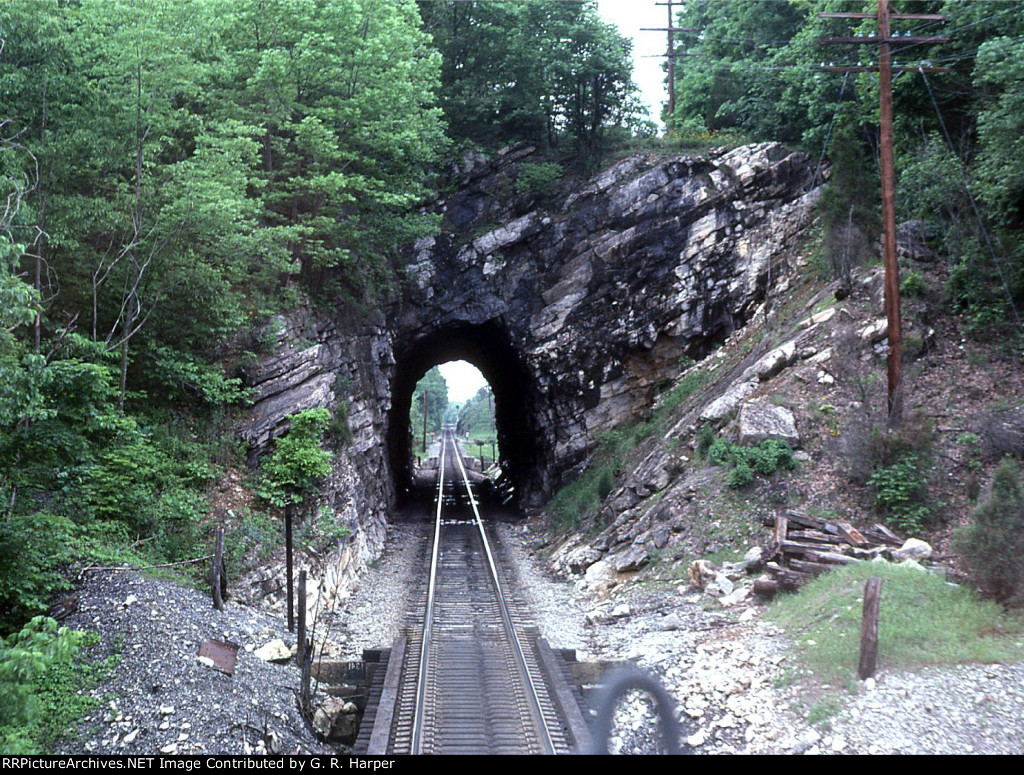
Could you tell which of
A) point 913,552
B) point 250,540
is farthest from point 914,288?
point 250,540

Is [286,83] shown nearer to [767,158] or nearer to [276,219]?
[276,219]

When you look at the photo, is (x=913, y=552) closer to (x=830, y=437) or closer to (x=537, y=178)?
(x=830, y=437)

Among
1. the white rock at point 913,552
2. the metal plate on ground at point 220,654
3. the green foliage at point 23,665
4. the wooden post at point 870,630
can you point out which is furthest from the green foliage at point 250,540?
the white rock at point 913,552

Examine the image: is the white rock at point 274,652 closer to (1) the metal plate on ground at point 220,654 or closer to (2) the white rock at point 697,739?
(1) the metal plate on ground at point 220,654

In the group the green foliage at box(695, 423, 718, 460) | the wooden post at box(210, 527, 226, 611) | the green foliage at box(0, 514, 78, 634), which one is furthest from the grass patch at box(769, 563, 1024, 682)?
the green foliage at box(0, 514, 78, 634)

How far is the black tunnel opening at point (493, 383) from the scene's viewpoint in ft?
86.6

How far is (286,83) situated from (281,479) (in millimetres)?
10044

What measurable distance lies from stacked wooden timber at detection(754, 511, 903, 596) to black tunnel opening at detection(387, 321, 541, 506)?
13941 mm

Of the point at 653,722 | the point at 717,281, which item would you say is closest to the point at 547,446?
the point at 717,281

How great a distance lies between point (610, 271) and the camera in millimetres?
23672

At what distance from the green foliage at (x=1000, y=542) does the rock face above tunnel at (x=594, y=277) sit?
1369 cm

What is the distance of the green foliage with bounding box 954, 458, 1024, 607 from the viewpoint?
861 centimetres

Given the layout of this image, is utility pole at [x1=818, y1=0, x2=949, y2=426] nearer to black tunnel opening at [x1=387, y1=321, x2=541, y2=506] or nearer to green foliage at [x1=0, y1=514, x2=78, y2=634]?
black tunnel opening at [x1=387, y1=321, x2=541, y2=506]

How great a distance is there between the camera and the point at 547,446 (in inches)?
993
